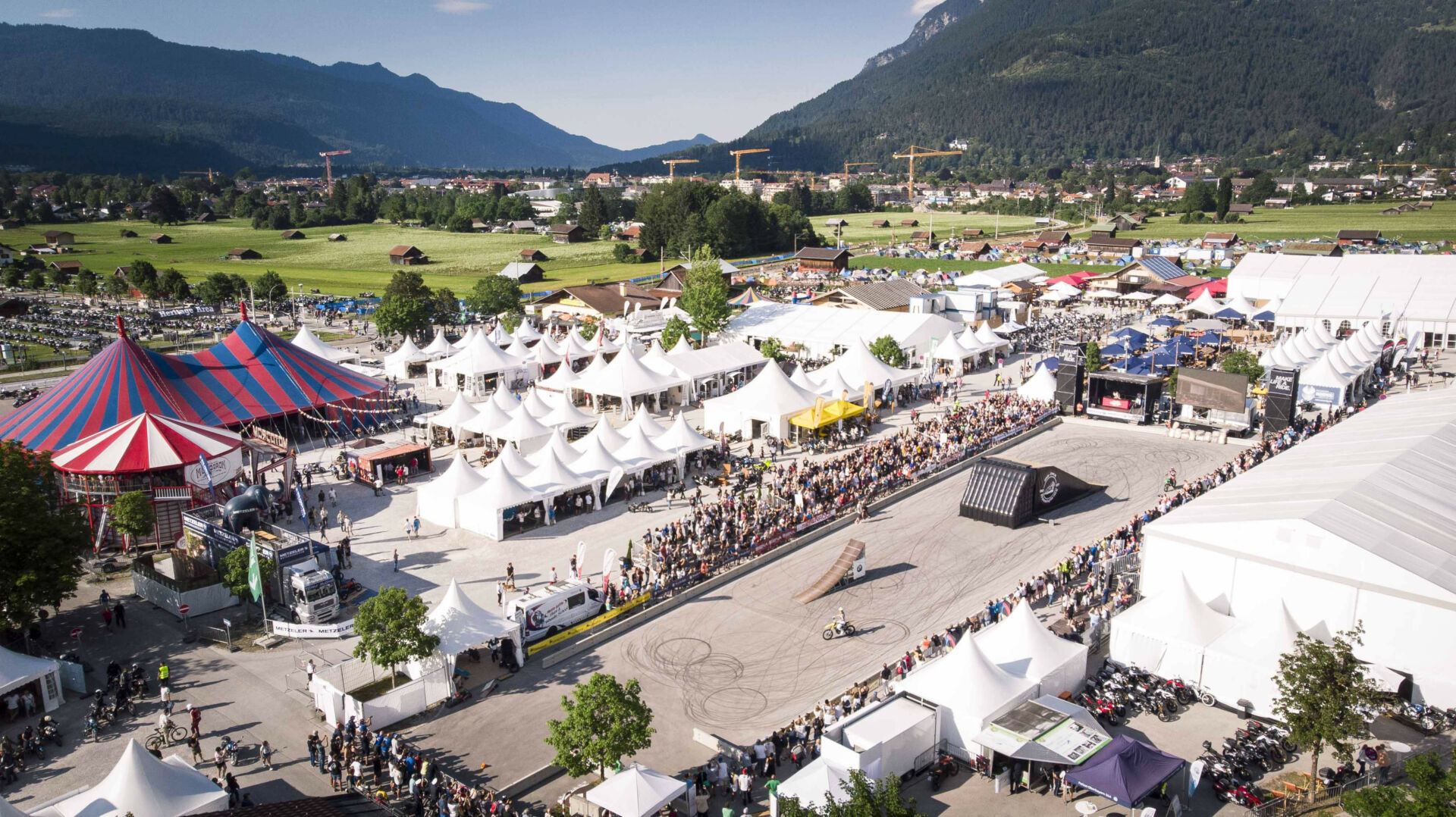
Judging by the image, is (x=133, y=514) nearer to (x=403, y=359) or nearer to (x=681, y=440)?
(x=681, y=440)

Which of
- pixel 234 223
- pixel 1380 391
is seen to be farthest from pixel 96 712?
pixel 234 223

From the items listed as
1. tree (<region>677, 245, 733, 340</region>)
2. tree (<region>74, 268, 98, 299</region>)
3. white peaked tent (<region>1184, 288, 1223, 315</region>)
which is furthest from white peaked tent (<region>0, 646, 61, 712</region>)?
tree (<region>74, 268, 98, 299</region>)

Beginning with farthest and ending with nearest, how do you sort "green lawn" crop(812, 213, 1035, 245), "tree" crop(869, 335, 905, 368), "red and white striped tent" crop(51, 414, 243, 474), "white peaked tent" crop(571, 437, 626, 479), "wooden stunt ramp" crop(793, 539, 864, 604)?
"green lawn" crop(812, 213, 1035, 245)
"tree" crop(869, 335, 905, 368)
"white peaked tent" crop(571, 437, 626, 479)
"red and white striped tent" crop(51, 414, 243, 474)
"wooden stunt ramp" crop(793, 539, 864, 604)

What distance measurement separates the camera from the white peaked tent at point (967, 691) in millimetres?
13727

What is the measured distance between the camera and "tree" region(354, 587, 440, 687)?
1489cm

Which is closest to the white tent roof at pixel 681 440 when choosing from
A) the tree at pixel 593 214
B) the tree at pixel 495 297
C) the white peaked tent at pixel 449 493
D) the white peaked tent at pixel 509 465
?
the white peaked tent at pixel 509 465

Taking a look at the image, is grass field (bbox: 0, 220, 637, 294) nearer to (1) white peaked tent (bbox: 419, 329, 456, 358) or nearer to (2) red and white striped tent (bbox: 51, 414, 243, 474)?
(1) white peaked tent (bbox: 419, 329, 456, 358)

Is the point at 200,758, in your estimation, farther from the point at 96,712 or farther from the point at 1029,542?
the point at 1029,542

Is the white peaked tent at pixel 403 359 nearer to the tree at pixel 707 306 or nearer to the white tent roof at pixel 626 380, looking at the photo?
the white tent roof at pixel 626 380

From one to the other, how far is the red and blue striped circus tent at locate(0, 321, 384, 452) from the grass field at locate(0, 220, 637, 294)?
40164 millimetres

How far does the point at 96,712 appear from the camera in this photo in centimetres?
1522

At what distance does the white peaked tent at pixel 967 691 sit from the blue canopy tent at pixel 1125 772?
1.52m

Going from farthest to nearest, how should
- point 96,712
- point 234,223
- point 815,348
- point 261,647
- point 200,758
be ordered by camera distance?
point 234,223
point 815,348
point 261,647
point 96,712
point 200,758

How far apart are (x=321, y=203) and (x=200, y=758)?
499ft
